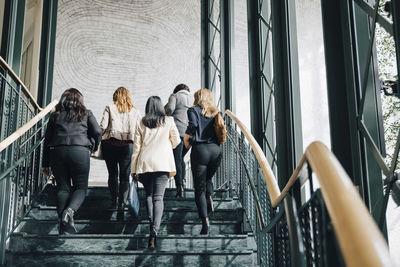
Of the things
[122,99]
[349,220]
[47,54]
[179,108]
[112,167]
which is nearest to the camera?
[349,220]

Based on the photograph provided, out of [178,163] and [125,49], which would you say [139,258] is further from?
[125,49]

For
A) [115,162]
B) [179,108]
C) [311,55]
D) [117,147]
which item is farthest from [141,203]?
[311,55]

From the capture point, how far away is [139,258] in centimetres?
381

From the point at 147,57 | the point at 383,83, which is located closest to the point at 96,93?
the point at 147,57

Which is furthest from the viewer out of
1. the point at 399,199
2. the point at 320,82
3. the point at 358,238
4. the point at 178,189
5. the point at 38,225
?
the point at 320,82

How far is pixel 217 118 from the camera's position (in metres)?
4.91

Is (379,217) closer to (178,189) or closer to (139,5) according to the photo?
(178,189)

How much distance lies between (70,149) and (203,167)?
3.89 ft

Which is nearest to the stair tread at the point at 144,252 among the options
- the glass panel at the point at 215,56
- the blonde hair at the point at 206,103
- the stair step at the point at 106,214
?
the stair step at the point at 106,214

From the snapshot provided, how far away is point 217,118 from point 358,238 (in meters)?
3.82

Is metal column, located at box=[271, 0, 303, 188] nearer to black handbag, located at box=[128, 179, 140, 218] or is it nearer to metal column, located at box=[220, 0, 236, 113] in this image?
black handbag, located at box=[128, 179, 140, 218]

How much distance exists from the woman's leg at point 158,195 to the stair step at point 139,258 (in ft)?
1.36

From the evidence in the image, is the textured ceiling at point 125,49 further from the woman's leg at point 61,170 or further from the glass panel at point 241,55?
the woman's leg at point 61,170

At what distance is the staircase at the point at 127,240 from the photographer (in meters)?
3.78
